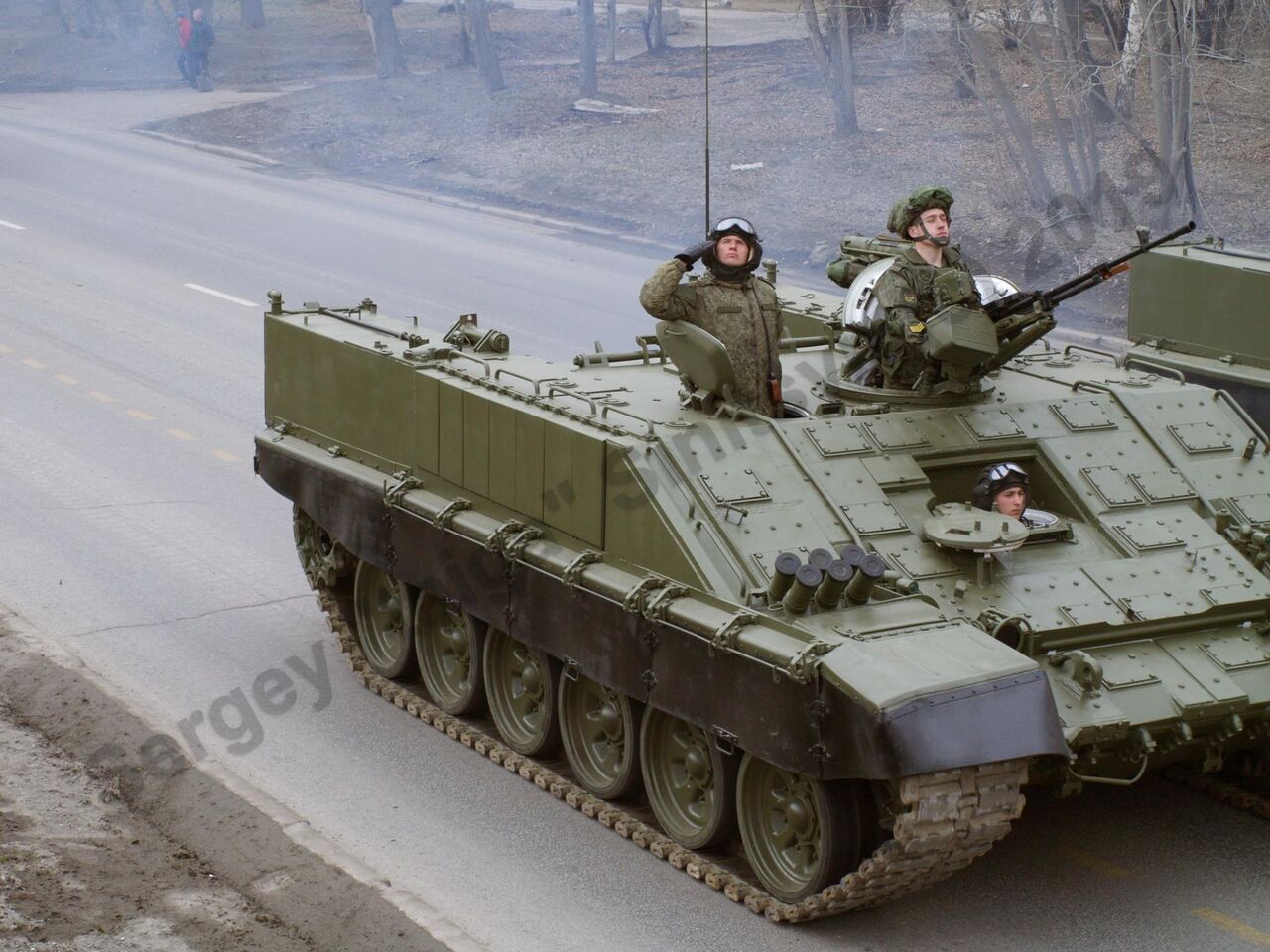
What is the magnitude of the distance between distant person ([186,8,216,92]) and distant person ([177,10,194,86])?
0.20 feet

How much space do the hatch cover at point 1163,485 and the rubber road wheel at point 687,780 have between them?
8.73 ft

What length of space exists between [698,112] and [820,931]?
24.7m

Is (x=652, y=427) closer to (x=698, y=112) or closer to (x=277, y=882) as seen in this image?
(x=277, y=882)

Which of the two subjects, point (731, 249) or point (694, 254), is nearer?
point (694, 254)

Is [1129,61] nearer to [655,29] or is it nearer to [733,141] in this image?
[733,141]

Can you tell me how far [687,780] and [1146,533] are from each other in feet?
8.54

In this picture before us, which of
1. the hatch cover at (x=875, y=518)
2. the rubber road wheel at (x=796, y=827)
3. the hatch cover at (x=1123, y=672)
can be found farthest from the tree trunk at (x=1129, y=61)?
the rubber road wheel at (x=796, y=827)

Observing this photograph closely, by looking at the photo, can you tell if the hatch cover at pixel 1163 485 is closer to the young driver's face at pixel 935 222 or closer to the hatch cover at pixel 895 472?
the hatch cover at pixel 895 472

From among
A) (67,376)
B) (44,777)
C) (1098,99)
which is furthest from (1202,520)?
(1098,99)

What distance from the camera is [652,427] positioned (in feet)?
34.4

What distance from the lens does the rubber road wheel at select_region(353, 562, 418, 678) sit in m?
12.6

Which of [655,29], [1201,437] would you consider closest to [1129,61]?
[655,29]

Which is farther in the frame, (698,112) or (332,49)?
(332,49)

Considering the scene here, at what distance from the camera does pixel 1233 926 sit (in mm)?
9438
